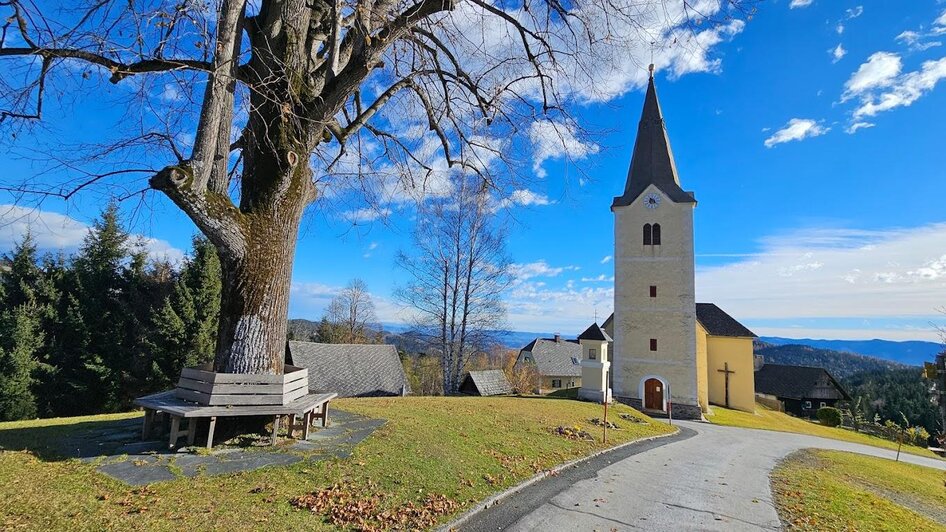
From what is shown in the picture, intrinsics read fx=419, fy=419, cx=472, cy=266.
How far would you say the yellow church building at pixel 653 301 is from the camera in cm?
2183

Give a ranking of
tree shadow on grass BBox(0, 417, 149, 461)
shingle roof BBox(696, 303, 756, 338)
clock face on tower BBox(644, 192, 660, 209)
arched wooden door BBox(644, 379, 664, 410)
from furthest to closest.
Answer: shingle roof BBox(696, 303, 756, 338)
clock face on tower BBox(644, 192, 660, 209)
arched wooden door BBox(644, 379, 664, 410)
tree shadow on grass BBox(0, 417, 149, 461)

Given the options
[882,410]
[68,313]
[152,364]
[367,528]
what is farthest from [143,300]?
[882,410]

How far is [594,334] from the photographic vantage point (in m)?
22.9

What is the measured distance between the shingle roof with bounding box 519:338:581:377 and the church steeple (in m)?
26.9

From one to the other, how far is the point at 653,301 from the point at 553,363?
27.8 m

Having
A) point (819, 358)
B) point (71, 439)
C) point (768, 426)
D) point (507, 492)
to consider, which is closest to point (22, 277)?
point (71, 439)

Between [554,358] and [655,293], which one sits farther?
[554,358]

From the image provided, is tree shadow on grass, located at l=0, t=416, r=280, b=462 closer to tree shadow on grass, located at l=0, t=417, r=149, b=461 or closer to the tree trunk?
tree shadow on grass, located at l=0, t=417, r=149, b=461

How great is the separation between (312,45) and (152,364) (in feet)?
71.9

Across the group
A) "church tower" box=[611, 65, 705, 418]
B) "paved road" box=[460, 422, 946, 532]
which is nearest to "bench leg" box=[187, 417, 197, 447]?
"paved road" box=[460, 422, 946, 532]

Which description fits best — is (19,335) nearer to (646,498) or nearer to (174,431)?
(174,431)

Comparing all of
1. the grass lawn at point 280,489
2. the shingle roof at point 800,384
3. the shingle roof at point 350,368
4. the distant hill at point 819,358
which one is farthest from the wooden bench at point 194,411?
the distant hill at point 819,358

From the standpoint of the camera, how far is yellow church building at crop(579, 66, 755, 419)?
21.8 m

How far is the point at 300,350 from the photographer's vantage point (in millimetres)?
21453
